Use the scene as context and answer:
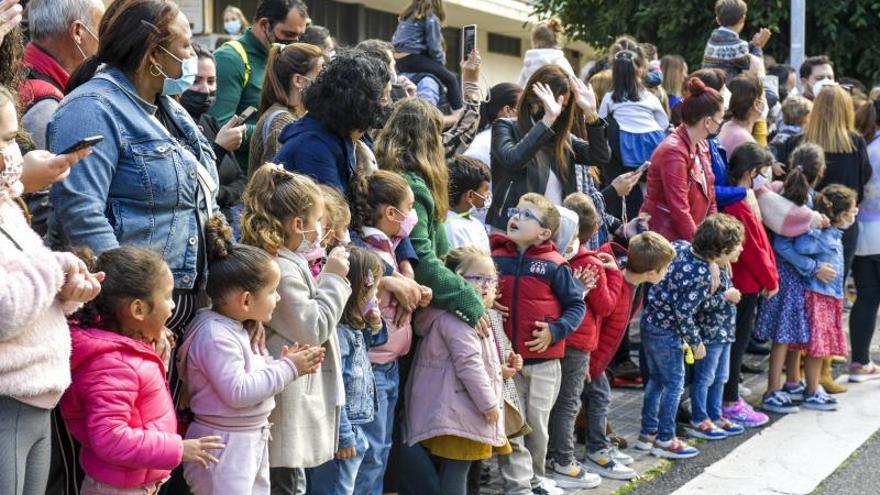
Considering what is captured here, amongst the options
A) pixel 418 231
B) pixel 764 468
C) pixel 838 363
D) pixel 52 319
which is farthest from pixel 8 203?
pixel 838 363

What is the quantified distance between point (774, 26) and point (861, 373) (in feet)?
28.7

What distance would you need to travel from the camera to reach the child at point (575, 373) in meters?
6.32

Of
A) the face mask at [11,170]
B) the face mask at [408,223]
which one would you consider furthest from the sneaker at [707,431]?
the face mask at [11,170]

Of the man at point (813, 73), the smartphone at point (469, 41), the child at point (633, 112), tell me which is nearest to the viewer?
the smartphone at point (469, 41)

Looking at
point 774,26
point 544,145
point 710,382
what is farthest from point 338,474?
point 774,26

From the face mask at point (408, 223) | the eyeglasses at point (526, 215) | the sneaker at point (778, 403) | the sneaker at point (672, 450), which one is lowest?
the sneaker at point (778, 403)

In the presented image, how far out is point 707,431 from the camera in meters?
7.49

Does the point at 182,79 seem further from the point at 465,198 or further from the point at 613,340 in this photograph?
the point at 613,340

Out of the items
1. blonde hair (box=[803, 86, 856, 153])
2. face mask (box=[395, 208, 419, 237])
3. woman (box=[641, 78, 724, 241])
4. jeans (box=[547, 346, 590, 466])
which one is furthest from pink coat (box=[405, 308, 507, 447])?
blonde hair (box=[803, 86, 856, 153])

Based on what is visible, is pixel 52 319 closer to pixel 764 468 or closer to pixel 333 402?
pixel 333 402

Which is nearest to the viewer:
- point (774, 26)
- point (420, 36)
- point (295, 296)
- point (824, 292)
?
point (295, 296)

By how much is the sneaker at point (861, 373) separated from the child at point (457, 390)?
15.0 feet

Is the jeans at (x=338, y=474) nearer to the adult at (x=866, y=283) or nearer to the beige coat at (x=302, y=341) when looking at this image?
the beige coat at (x=302, y=341)

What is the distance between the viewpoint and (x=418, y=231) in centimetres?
542
